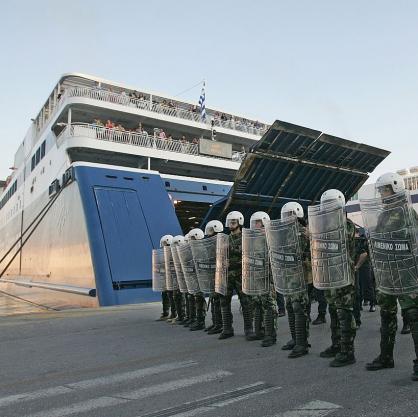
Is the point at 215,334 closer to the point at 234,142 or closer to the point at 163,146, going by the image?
the point at 163,146

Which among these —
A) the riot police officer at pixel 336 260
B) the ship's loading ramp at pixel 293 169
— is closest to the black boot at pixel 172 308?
the ship's loading ramp at pixel 293 169

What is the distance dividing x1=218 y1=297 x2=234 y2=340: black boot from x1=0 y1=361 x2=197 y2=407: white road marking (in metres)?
1.47

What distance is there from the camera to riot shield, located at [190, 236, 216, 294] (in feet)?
21.1

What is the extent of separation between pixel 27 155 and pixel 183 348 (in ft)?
62.4

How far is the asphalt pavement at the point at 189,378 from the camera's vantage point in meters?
3.01

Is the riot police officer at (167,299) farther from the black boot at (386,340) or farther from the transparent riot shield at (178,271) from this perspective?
the black boot at (386,340)

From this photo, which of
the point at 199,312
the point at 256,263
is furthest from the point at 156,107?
the point at 256,263

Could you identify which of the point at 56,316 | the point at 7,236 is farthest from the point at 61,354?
the point at 7,236

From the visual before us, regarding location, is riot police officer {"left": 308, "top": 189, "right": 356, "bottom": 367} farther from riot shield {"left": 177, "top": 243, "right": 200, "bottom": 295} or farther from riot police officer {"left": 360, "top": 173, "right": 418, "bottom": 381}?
riot shield {"left": 177, "top": 243, "right": 200, "bottom": 295}

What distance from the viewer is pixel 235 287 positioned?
6051 millimetres

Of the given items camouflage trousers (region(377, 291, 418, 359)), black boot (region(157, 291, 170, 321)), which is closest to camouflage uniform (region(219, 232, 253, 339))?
camouflage trousers (region(377, 291, 418, 359))

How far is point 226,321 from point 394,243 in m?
3.14

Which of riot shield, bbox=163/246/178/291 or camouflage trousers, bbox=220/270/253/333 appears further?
riot shield, bbox=163/246/178/291

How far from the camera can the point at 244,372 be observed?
4.00 meters
